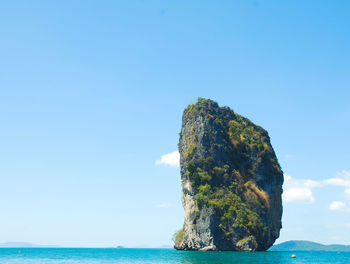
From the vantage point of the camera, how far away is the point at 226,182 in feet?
272

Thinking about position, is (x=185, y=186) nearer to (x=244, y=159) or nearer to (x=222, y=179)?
(x=222, y=179)

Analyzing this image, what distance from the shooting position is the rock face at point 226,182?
2923 inches

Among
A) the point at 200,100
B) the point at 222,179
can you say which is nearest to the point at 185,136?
the point at 200,100

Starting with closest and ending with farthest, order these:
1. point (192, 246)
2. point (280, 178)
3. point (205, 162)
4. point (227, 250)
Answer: point (227, 250), point (192, 246), point (205, 162), point (280, 178)

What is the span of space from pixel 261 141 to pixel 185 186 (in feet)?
80.5

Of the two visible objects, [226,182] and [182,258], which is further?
[226,182]

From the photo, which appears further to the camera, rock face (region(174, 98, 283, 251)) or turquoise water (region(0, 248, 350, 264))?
rock face (region(174, 98, 283, 251))

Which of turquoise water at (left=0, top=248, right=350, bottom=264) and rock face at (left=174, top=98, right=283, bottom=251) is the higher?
rock face at (left=174, top=98, right=283, bottom=251)

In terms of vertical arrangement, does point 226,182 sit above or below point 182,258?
above

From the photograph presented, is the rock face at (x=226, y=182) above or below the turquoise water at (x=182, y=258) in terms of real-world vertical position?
above

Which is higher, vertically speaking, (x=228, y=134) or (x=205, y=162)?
(x=228, y=134)

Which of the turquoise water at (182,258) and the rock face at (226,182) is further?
the rock face at (226,182)

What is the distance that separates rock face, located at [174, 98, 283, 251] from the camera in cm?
7425

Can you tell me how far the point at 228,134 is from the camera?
90.4 metres
